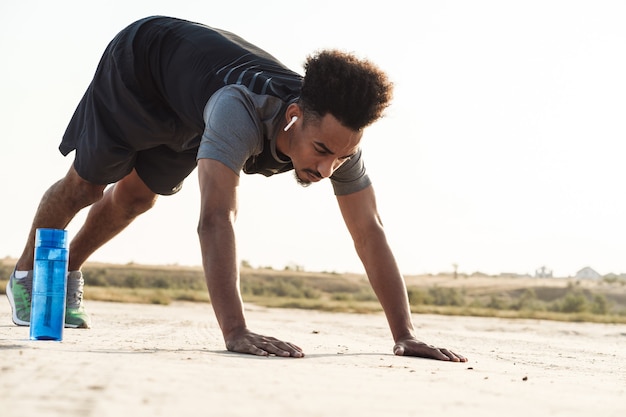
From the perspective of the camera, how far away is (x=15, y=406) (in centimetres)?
202

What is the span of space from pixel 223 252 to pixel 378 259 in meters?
1.20

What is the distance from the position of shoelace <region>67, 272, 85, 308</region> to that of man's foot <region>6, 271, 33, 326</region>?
251 mm

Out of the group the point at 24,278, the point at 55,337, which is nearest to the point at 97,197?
the point at 24,278

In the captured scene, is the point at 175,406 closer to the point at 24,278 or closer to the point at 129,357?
the point at 129,357

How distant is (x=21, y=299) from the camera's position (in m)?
5.78

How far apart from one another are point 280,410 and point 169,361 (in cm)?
115

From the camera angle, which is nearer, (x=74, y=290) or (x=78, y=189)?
(x=78, y=189)

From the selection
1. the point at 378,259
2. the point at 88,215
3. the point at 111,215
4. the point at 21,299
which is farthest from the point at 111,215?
the point at 378,259

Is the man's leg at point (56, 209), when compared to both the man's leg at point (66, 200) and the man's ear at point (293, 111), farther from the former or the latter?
the man's ear at point (293, 111)

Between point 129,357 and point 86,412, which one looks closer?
point 86,412

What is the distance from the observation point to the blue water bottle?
14.3 ft

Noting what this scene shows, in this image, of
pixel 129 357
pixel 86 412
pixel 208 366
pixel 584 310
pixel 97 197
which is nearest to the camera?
pixel 86 412

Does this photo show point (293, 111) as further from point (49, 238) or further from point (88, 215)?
point (88, 215)

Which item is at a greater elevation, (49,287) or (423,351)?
(49,287)
